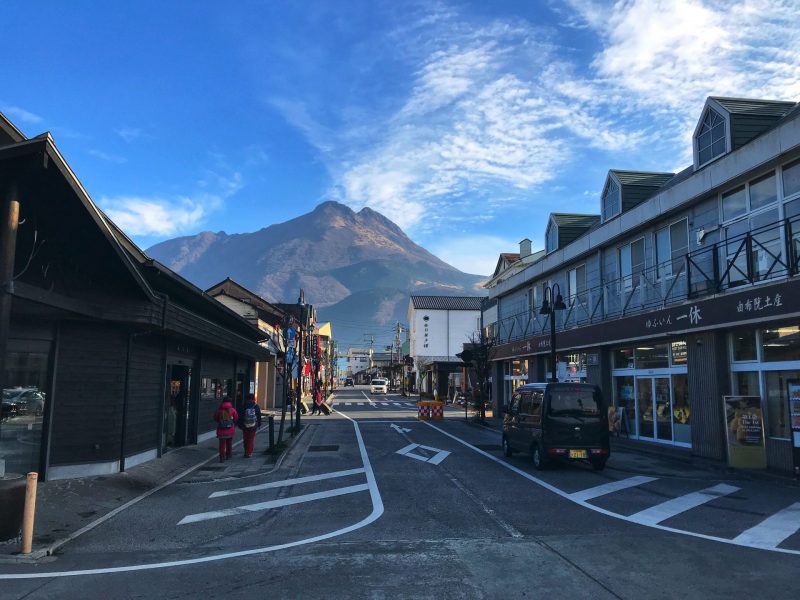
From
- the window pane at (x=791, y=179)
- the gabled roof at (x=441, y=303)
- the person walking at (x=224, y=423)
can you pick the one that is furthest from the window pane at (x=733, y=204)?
the gabled roof at (x=441, y=303)

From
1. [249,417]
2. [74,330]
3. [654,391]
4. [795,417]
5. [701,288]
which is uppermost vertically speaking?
[701,288]

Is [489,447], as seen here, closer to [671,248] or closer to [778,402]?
[778,402]

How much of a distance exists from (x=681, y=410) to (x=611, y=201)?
9.16 meters

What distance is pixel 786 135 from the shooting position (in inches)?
517

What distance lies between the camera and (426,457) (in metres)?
16.3

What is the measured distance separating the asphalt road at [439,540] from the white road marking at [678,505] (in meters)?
0.05

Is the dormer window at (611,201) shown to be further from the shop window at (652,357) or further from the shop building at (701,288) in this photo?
the shop window at (652,357)

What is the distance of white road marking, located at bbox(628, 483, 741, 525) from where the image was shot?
898cm

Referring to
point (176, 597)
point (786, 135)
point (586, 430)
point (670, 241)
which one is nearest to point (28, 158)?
point (176, 597)

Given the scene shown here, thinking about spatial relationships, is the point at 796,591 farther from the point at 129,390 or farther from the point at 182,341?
the point at 182,341

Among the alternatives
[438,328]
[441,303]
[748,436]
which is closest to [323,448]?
[748,436]

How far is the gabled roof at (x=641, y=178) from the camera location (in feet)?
72.1

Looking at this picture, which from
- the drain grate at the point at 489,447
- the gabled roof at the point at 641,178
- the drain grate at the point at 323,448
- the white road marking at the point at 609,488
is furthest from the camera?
the gabled roof at the point at 641,178

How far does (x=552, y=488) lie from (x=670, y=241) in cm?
1050
